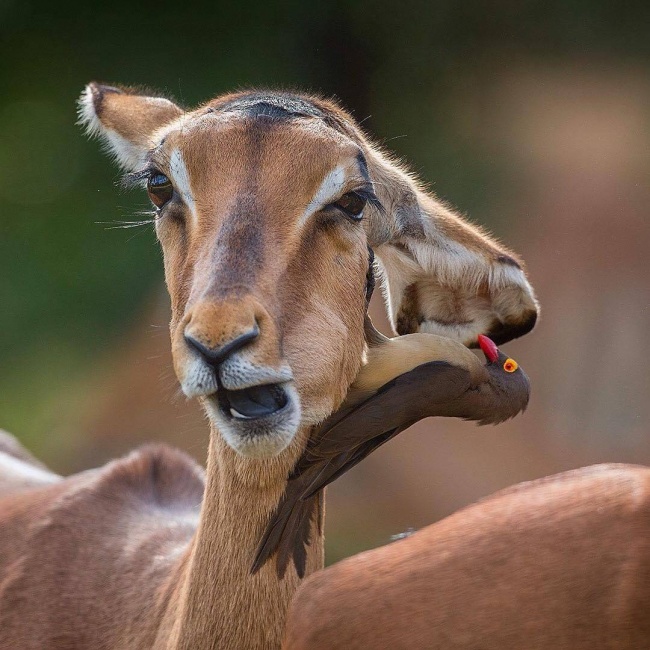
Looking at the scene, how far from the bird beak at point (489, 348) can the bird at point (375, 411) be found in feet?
0.55

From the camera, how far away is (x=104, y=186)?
10406 millimetres

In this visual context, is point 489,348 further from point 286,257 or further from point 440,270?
point 286,257

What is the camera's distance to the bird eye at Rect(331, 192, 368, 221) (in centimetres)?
288

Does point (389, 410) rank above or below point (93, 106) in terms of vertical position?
below

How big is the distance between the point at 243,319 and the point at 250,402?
23 centimetres

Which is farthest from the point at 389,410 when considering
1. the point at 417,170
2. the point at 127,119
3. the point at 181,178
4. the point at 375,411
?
the point at 417,170

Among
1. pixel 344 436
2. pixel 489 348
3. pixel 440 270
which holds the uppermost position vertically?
pixel 440 270

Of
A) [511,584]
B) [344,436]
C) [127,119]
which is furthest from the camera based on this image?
[127,119]

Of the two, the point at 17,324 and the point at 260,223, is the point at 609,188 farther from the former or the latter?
the point at 260,223

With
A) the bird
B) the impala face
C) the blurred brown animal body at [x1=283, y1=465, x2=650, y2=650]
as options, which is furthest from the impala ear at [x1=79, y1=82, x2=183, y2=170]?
the blurred brown animal body at [x1=283, y1=465, x2=650, y2=650]

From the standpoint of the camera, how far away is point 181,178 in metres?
2.85

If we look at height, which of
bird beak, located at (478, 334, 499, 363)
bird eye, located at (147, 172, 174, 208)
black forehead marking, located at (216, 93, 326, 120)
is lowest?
bird beak, located at (478, 334, 499, 363)

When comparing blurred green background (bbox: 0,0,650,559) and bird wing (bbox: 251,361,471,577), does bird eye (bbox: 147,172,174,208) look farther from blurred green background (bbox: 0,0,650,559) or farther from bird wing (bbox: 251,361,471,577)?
blurred green background (bbox: 0,0,650,559)

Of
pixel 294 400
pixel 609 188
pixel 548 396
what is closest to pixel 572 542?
pixel 294 400
